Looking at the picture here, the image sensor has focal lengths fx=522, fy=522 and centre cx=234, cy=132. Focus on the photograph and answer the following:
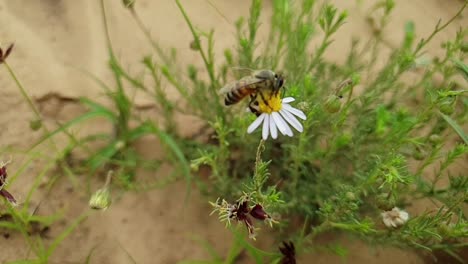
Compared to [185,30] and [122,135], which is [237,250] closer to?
[122,135]

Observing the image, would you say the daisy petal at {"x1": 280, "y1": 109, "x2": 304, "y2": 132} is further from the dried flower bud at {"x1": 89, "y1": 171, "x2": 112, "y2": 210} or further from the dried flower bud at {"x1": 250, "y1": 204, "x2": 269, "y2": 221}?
the dried flower bud at {"x1": 89, "y1": 171, "x2": 112, "y2": 210}

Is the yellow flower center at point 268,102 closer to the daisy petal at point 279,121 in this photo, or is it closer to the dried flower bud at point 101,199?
the daisy petal at point 279,121

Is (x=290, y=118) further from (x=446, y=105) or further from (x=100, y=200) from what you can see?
(x=100, y=200)

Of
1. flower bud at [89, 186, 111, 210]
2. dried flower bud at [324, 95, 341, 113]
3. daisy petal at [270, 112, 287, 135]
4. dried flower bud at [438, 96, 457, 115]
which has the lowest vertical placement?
flower bud at [89, 186, 111, 210]

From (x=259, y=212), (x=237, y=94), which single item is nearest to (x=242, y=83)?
(x=237, y=94)

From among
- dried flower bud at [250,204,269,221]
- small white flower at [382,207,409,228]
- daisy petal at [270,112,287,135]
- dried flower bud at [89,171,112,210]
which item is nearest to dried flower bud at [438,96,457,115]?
small white flower at [382,207,409,228]

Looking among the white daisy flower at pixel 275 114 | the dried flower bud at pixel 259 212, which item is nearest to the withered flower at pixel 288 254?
the dried flower bud at pixel 259 212

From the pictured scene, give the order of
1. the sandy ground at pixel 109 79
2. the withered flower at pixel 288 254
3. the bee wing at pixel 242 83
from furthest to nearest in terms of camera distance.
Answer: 1. the sandy ground at pixel 109 79
2. the withered flower at pixel 288 254
3. the bee wing at pixel 242 83
